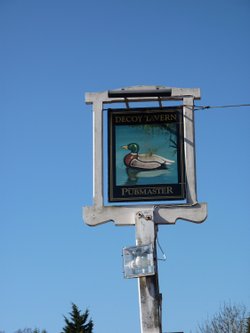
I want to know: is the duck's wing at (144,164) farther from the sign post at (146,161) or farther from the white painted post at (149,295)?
the white painted post at (149,295)

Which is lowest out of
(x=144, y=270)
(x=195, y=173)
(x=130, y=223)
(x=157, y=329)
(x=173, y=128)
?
(x=157, y=329)

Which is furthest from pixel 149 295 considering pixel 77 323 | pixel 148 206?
pixel 77 323

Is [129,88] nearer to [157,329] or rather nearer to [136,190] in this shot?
[136,190]

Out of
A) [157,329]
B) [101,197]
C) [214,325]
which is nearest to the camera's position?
[157,329]

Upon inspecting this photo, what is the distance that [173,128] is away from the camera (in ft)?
39.0

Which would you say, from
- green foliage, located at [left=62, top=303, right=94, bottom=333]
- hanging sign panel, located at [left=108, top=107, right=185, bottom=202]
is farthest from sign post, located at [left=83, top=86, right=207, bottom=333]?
green foliage, located at [left=62, top=303, right=94, bottom=333]

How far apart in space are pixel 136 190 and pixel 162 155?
685 mm

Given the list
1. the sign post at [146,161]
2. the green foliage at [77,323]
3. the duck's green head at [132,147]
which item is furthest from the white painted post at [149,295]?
the green foliage at [77,323]

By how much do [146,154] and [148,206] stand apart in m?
0.87

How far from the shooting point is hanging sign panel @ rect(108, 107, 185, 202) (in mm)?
11578

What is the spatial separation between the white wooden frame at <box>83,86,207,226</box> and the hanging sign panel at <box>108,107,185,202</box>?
0.12 m

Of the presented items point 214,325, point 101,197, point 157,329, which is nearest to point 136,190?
point 101,197

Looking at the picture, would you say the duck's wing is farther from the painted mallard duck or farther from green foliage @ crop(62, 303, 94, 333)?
green foliage @ crop(62, 303, 94, 333)

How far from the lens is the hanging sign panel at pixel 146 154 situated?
11.6m
